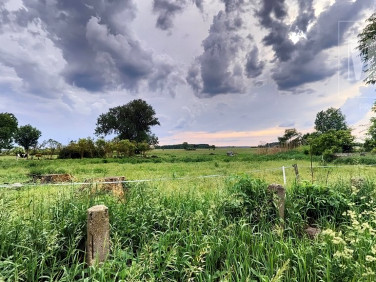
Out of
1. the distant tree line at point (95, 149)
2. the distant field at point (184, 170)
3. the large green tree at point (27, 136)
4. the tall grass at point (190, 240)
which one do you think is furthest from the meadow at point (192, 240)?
the large green tree at point (27, 136)

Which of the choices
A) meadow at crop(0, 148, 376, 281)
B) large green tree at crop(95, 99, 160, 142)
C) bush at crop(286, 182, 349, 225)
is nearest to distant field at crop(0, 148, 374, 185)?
bush at crop(286, 182, 349, 225)

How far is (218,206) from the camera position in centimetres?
354

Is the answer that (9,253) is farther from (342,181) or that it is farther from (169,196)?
(342,181)

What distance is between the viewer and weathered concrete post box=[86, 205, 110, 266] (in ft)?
8.01

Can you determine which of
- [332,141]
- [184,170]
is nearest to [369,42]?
[332,141]

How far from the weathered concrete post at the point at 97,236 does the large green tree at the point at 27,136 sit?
5631 centimetres

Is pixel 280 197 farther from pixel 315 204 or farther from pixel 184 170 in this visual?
pixel 184 170

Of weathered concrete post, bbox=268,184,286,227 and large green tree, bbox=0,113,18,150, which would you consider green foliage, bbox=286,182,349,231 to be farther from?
large green tree, bbox=0,113,18,150

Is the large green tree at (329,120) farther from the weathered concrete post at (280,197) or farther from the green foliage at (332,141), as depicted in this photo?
the weathered concrete post at (280,197)

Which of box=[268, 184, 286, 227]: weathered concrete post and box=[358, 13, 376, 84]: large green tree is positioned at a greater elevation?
box=[358, 13, 376, 84]: large green tree

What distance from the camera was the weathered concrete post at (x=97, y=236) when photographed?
2.44 meters

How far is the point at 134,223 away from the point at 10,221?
4.57ft

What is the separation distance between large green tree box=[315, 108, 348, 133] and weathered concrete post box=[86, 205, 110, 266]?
197ft

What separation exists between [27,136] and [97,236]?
59.3 meters
